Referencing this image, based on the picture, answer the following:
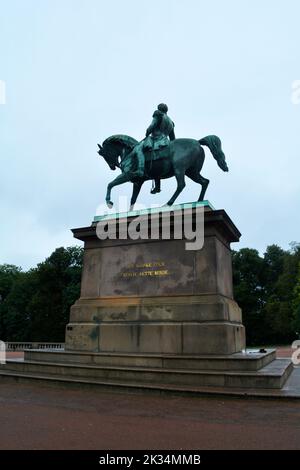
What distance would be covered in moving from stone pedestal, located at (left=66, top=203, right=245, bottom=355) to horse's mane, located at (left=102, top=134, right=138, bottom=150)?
9.90ft

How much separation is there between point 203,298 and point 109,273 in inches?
135

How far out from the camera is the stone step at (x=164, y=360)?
32.1 ft

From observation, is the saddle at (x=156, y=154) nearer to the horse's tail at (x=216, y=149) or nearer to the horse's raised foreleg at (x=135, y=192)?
the horse's raised foreleg at (x=135, y=192)

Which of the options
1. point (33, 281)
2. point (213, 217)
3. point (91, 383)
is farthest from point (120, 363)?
point (33, 281)

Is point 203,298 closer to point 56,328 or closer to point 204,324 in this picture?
point 204,324

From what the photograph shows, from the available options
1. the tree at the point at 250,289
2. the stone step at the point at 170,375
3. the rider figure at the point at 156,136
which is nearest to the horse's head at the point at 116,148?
the rider figure at the point at 156,136

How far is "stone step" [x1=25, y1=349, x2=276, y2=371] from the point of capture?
9.78 meters

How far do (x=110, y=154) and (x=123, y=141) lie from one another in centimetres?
74

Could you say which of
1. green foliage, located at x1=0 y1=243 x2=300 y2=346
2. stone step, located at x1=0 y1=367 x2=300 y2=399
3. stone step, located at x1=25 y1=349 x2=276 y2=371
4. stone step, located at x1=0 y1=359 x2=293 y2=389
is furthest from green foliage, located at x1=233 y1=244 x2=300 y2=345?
stone step, located at x1=0 y1=367 x2=300 y2=399

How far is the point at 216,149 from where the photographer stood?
1366cm

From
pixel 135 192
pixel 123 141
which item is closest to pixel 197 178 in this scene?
pixel 135 192

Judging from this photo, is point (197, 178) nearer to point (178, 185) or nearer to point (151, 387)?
point (178, 185)

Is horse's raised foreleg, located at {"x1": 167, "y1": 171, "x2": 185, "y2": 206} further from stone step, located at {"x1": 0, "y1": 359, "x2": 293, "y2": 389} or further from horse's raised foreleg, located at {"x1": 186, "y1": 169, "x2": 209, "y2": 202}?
stone step, located at {"x1": 0, "y1": 359, "x2": 293, "y2": 389}

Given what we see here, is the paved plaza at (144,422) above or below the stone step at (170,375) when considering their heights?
below
